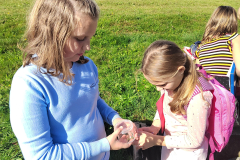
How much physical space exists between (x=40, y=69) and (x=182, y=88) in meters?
1.04

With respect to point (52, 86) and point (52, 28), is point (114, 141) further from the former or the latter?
point (52, 28)

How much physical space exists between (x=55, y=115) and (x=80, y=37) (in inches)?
19.2

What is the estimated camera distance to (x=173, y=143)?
159 centimetres

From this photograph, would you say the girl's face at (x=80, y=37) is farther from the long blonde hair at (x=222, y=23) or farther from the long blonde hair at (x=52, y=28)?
the long blonde hair at (x=222, y=23)

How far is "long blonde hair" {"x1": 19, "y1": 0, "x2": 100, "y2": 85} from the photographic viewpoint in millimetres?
1007

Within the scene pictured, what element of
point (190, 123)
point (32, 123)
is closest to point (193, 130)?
point (190, 123)

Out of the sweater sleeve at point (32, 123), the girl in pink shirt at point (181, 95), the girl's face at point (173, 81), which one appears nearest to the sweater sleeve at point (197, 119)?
the girl in pink shirt at point (181, 95)

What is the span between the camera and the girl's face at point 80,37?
1.04 m

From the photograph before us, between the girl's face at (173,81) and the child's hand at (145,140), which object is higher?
the girl's face at (173,81)

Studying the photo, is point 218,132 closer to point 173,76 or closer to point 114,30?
point 173,76

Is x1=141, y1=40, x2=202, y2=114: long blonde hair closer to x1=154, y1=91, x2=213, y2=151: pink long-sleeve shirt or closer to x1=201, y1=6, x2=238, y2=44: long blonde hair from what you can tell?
x1=154, y1=91, x2=213, y2=151: pink long-sleeve shirt

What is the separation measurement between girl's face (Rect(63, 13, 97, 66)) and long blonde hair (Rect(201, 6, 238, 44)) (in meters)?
2.16

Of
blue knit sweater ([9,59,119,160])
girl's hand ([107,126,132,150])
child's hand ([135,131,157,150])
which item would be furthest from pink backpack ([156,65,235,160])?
blue knit sweater ([9,59,119,160])

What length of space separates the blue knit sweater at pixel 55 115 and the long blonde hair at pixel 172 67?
470 millimetres
